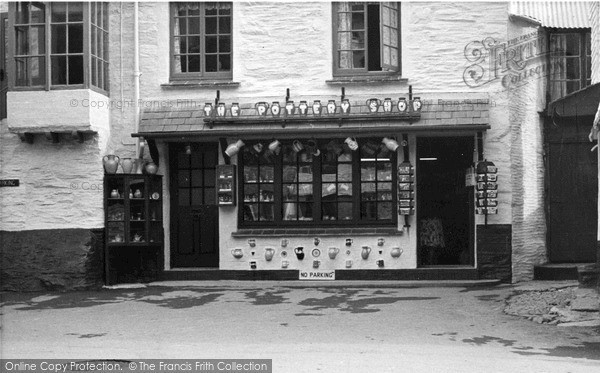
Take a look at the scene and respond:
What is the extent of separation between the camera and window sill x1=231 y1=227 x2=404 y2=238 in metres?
16.6

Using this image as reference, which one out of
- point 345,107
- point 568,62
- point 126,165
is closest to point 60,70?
point 126,165

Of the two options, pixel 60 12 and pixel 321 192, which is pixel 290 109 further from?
pixel 60 12

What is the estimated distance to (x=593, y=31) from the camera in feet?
51.2

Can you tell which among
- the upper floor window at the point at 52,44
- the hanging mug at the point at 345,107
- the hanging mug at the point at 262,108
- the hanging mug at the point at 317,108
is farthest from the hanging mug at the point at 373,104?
the upper floor window at the point at 52,44

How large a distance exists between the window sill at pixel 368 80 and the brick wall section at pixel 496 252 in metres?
3.20

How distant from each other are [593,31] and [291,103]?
5584 millimetres

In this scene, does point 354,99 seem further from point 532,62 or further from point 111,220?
point 111,220

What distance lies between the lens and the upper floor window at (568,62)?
16.7 metres

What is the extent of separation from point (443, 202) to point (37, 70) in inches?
321

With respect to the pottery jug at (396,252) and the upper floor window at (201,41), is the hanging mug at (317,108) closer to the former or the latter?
the upper floor window at (201,41)

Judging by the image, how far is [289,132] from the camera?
53.3 feet

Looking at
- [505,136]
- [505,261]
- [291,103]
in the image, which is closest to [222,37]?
[291,103]

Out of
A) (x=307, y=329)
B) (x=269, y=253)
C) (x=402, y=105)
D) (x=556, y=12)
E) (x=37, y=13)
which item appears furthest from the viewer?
(x=269, y=253)

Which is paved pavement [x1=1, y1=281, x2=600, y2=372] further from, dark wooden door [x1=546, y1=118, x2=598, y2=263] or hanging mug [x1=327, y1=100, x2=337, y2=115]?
hanging mug [x1=327, y1=100, x2=337, y2=115]
